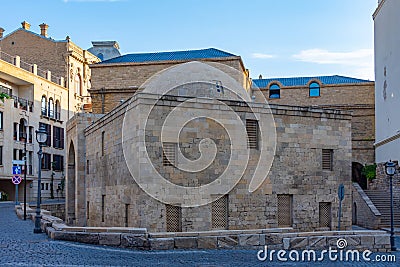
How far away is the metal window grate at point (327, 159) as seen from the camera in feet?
83.6

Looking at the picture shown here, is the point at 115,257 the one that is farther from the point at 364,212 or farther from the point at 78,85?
the point at 78,85

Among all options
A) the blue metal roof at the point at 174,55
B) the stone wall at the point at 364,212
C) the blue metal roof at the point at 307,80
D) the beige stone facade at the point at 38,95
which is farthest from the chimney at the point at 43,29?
the stone wall at the point at 364,212

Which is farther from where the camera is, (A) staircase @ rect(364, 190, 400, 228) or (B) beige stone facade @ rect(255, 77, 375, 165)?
(B) beige stone facade @ rect(255, 77, 375, 165)

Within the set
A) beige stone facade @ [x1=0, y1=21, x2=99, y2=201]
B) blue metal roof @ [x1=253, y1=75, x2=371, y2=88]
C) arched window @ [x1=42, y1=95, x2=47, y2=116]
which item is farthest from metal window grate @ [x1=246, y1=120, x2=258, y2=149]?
arched window @ [x1=42, y1=95, x2=47, y2=116]

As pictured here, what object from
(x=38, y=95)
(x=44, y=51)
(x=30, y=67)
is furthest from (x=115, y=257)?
(x=44, y=51)

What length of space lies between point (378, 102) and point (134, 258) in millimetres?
30639

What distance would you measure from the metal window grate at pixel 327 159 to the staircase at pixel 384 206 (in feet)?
A: 20.9

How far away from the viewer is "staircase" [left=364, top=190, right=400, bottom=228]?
98.7ft

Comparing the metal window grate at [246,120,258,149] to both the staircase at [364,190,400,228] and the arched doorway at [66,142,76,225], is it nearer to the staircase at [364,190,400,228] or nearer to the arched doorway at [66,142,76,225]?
the staircase at [364,190,400,228]

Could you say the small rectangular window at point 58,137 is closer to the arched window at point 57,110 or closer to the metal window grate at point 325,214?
the arched window at point 57,110

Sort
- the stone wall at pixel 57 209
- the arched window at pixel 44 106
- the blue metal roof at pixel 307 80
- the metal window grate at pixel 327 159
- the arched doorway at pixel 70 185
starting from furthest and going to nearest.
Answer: the arched window at pixel 44 106 < the blue metal roof at pixel 307 80 < the stone wall at pixel 57 209 < the arched doorway at pixel 70 185 < the metal window grate at pixel 327 159

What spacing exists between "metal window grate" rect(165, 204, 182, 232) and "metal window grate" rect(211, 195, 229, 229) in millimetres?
1486

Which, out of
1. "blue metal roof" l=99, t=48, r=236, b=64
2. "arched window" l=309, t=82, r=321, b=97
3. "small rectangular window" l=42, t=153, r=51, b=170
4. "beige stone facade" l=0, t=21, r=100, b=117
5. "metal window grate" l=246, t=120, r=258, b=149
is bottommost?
"small rectangular window" l=42, t=153, r=51, b=170

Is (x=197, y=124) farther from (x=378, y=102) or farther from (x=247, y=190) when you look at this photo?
(x=378, y=102)
